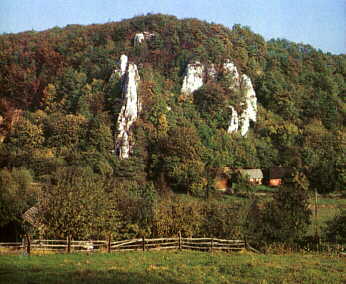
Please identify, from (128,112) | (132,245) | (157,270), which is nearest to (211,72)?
(128,112)

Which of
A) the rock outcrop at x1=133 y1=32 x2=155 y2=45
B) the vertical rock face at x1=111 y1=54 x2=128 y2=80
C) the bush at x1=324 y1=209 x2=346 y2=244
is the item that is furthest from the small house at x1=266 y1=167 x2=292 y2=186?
→ the rock outcrop at x1=133 y1=32 x2=155 y2=45

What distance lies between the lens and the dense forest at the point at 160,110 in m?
55.7

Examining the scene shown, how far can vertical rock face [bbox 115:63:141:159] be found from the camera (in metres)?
65.7

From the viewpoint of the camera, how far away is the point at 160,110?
2886 inches

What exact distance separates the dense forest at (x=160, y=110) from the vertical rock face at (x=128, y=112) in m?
1.10

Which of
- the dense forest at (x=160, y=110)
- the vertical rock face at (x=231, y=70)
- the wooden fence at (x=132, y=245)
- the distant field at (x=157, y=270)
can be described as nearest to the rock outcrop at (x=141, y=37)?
the dense forest at (x=160, y=110)

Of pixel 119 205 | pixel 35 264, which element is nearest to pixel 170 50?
pixel 119 205

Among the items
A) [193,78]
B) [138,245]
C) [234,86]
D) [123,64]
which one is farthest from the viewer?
[234,86]

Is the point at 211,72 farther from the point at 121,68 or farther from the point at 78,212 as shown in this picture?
the point at 78,212

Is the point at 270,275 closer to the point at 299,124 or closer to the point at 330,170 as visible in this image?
the point at 330,170

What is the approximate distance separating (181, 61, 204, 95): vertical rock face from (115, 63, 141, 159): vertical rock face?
972 centimetres

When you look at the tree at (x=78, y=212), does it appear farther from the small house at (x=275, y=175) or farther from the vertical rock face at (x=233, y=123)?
the vertical rock face at (x=233, y=123)

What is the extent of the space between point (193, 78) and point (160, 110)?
12466 millimetres

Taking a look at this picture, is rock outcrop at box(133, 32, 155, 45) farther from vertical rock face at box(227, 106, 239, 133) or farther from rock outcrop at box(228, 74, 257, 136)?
vertical rock face at box(227, 106, 239, 133)
